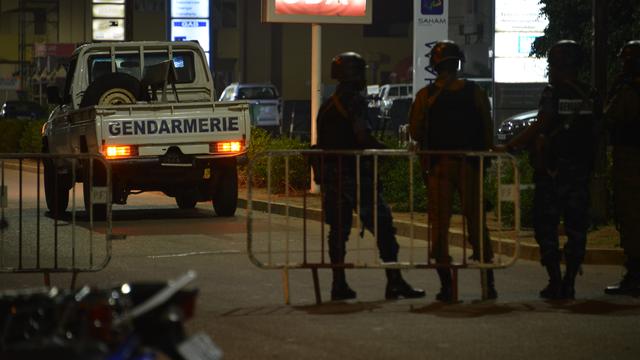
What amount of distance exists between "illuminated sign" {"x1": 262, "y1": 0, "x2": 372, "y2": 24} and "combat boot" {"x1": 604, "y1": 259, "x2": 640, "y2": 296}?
1125cm

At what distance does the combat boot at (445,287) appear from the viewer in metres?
11.1

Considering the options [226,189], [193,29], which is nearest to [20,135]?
[193,29]

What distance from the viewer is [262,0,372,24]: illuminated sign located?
22.3 m

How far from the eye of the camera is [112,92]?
19500 millimetres

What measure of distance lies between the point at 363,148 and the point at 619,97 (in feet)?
6.28

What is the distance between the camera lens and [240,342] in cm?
920

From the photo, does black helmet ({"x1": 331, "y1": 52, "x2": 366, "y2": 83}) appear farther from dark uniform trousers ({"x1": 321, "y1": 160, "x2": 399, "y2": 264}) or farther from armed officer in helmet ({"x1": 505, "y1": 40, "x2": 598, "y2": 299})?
armed officer in helmet ({"x1": 505, "y1": 40, "x2": 598, "y2": 299})

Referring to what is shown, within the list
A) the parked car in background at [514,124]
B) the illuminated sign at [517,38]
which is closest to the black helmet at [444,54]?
the parked car in background at [514,124]

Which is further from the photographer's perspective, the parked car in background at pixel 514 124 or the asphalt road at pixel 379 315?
the parked car in background at pixel 514 124

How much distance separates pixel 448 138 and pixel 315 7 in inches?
450

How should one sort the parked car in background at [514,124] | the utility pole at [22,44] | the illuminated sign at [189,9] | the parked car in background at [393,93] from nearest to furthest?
1. the parked car in background at [514,124]
2. the illuminated sign at [189,9]
3. the parked car in background at [393,93]
4. the utility pole at [22,44]

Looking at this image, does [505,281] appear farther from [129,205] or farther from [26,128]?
[26,128]

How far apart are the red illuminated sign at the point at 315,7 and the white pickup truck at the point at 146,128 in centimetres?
202

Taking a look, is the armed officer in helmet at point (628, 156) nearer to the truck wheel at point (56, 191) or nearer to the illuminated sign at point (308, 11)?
the truck wheel at point (56, 191)
